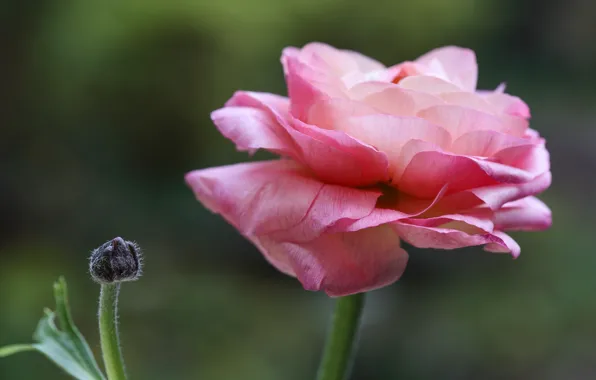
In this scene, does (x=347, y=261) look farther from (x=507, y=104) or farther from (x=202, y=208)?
(x=202, y=208)

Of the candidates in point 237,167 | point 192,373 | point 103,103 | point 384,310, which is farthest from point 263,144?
point 103,103

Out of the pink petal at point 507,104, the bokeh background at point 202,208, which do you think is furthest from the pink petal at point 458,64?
the bokeh background at point 202,208

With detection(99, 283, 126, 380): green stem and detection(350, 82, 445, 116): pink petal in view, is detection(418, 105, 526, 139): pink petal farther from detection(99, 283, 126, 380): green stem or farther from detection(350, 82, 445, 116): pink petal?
detection(99, 283, 126, 380): green stem

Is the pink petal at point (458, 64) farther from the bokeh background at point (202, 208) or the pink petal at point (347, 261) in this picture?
the bokeh background at point (202, 208)

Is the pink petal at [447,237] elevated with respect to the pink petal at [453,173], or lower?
lower

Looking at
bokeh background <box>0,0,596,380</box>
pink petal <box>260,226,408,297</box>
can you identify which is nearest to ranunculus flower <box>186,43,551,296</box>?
pink petal <box>260,226,408,297</box>

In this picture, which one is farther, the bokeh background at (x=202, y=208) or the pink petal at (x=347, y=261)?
the bokeh background at (x=202, y=208)
